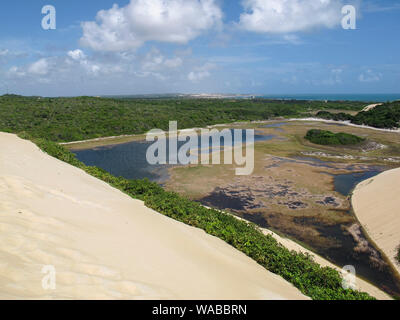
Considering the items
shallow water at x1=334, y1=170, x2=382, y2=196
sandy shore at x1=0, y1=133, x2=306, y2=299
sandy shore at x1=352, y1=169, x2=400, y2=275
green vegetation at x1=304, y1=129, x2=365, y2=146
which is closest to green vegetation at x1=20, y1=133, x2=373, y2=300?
sandy shore at x1=0, y1=133, x2=306, y2=299

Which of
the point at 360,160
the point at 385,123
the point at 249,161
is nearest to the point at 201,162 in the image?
the point at 249,161

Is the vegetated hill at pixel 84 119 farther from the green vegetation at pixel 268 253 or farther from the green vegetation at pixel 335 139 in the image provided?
the green vegetation at pixel 268 253

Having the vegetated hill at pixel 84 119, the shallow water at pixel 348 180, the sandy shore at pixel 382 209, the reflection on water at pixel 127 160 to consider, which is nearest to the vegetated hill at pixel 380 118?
the vegetated hill at pixel 84 119

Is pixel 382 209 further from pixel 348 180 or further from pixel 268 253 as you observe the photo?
pixel 268 253

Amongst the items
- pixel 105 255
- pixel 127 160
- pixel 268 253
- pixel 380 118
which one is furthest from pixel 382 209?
pixel 380 118
